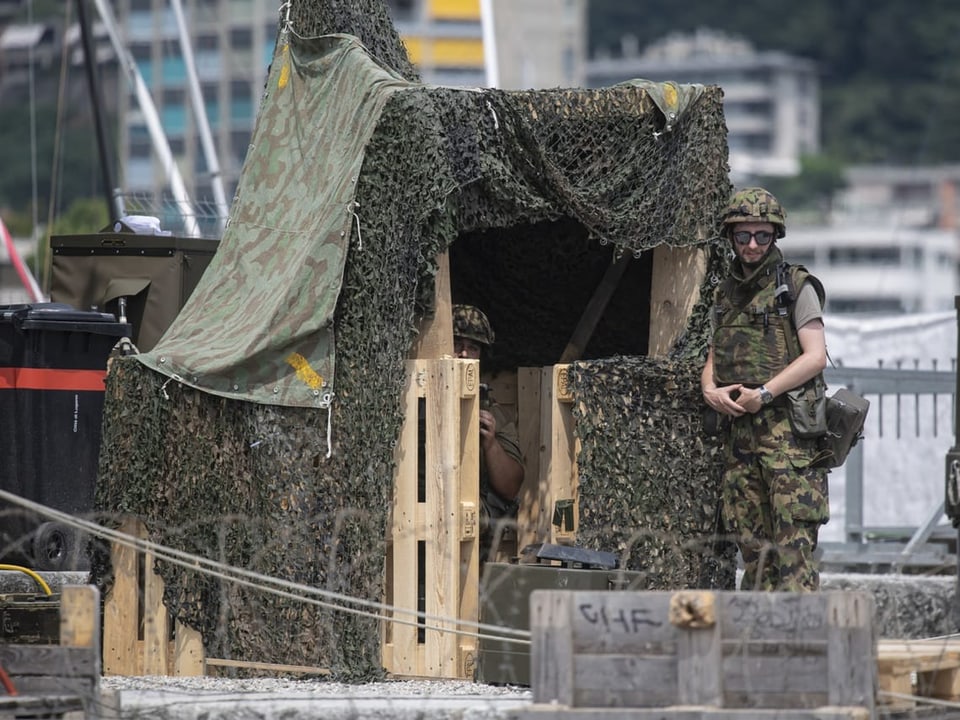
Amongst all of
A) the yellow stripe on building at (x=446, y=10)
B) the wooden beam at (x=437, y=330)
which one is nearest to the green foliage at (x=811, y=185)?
the yellow stripe on building at (x=446, y=10)

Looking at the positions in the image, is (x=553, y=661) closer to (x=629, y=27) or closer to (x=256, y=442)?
(x=256, y=442)

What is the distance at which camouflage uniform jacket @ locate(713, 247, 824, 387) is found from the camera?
9344 mm

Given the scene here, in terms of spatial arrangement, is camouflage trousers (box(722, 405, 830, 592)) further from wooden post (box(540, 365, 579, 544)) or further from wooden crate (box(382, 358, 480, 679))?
wooden crate (box(382, 358, 480, 679))

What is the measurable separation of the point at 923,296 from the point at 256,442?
129 m

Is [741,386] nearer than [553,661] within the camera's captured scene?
No

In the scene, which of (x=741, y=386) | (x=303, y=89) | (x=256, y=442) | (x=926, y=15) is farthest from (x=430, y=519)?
(x=926, y=15)

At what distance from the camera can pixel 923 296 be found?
134500mm

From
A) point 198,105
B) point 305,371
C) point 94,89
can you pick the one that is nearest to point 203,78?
point 198,105

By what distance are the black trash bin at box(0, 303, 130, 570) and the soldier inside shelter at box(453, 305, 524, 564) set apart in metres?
1.86

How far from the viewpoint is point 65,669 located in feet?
24.5

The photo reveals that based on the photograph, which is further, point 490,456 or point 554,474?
point 490,456

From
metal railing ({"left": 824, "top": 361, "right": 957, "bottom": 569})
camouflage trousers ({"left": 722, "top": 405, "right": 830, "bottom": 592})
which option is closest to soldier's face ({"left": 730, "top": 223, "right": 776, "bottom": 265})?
camouflage trousers ({"left": 722, "top": 405, "right": 830, "bottom": 592})

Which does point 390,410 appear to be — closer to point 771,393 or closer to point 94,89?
point 771,393

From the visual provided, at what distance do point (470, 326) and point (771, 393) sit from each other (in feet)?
5.16
